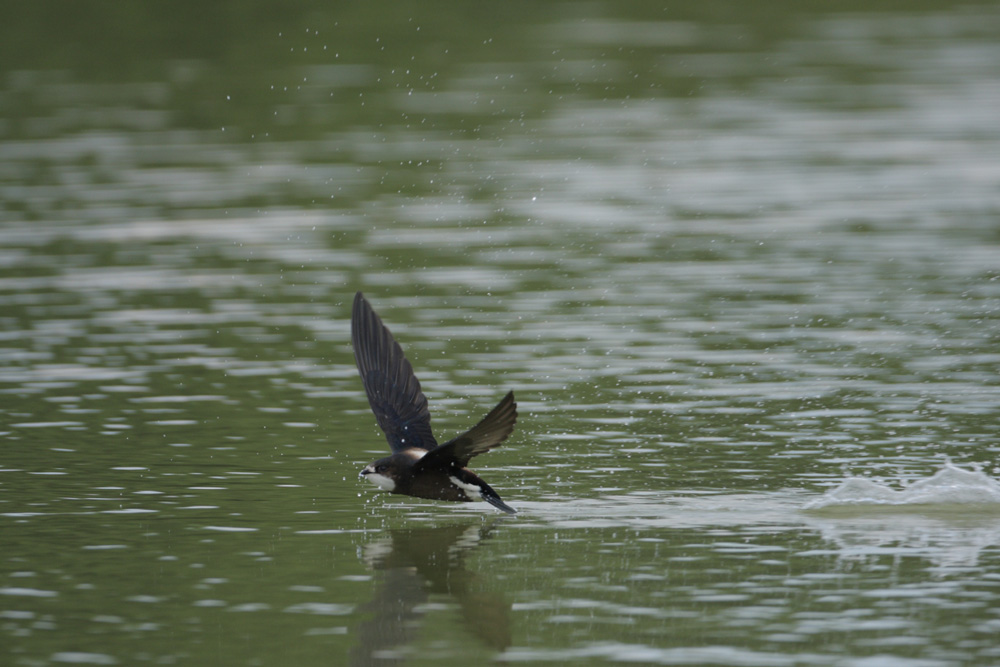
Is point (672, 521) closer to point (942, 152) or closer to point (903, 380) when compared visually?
point (903, 380)

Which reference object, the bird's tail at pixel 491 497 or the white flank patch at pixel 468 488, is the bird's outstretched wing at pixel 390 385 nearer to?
the white flank patch at pixel 468 488

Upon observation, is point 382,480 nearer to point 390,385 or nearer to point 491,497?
point 491,497

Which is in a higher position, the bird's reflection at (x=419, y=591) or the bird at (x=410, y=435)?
the bird at (x=410, y=435)

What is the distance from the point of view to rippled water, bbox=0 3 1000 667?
904 centimetres

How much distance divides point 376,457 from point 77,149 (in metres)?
17.9

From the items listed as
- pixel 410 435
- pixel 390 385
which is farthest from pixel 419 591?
pixel 390 385

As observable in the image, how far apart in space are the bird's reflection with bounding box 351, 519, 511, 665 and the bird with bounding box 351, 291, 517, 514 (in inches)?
11.6

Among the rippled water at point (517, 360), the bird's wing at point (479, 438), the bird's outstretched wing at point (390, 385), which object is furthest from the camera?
the bird's outstretched wing at point (390, 385)

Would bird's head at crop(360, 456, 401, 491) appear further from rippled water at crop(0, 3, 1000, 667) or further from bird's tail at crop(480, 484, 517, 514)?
bird's tail at crop(480, 484, 517, 514)

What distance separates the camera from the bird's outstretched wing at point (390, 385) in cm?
1123

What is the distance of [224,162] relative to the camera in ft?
90.4

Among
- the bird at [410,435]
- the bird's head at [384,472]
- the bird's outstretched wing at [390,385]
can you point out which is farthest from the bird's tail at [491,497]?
the bird's outstretched wing at [390,385]

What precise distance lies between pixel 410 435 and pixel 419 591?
184 cm

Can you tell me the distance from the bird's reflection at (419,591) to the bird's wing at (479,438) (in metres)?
0.49
